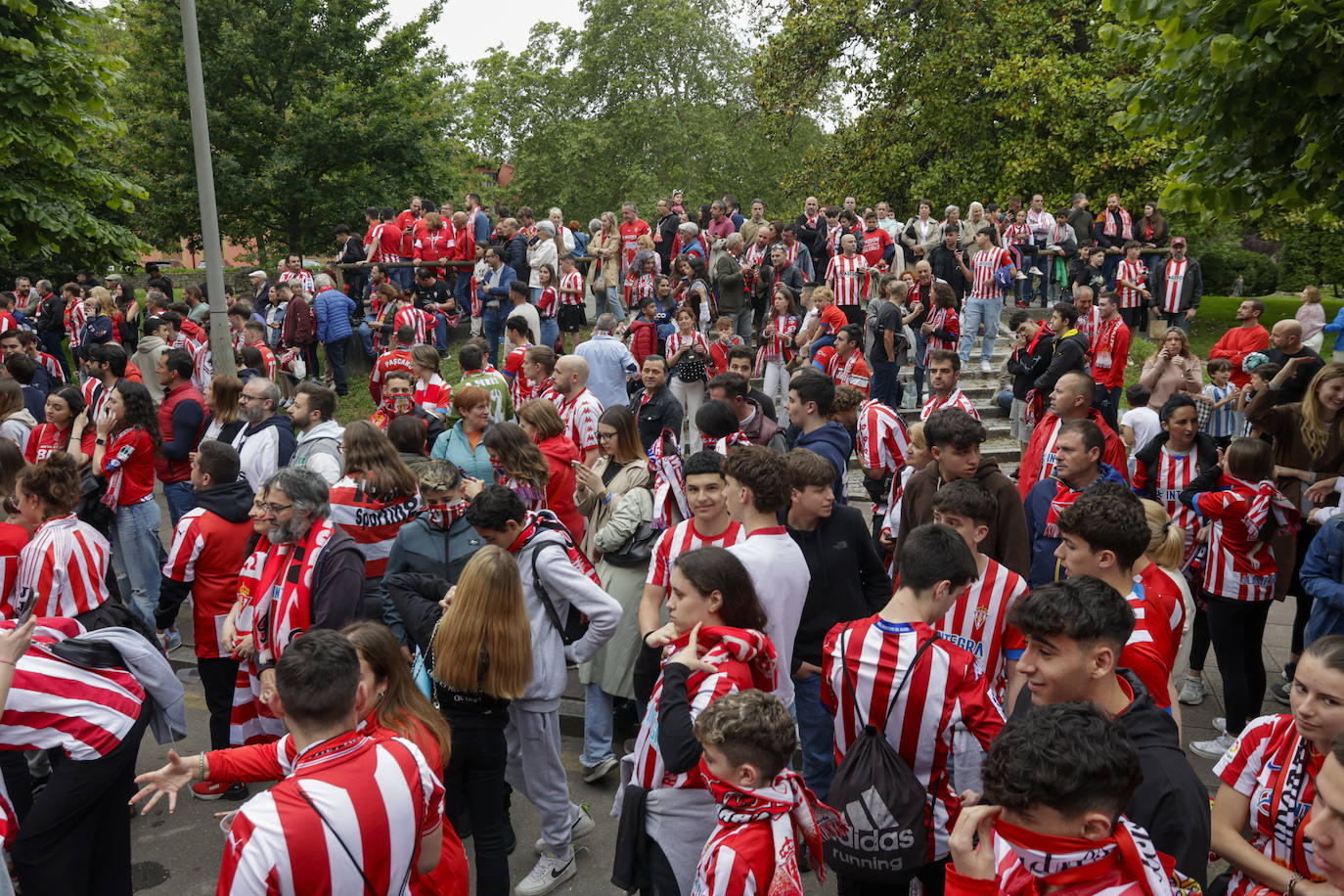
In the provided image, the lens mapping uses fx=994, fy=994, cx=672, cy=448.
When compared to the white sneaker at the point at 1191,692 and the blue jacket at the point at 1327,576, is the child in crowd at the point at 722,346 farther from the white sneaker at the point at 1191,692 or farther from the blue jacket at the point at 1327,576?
the blue jacket at the point at 1327,576

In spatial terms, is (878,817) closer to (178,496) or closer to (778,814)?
(778,814)

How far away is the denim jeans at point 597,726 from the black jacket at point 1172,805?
3.40 meters

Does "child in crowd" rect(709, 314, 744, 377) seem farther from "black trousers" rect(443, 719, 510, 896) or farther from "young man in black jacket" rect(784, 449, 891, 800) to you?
"black trousers" rect(443, 719, 510, 896)

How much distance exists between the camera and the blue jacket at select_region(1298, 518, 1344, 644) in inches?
194

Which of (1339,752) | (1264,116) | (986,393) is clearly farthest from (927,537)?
(986,393)

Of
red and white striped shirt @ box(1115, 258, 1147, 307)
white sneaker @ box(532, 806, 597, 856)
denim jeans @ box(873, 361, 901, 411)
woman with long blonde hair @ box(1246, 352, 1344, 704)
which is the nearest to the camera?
white sneaker @ box(532, 806, 597, 856)

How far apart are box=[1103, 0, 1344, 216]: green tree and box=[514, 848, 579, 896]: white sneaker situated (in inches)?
212

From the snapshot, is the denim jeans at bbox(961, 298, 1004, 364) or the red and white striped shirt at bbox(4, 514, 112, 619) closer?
the red and white striped shirt at bbox(4, 514, 112, 619)

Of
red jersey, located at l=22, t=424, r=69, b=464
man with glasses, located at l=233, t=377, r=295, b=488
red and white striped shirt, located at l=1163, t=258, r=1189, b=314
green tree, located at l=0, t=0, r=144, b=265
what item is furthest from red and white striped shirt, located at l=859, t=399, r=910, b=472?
red and white striped shirt, located at l=1163, t=258, r=1189, b=314

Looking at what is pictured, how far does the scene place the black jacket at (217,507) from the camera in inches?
217

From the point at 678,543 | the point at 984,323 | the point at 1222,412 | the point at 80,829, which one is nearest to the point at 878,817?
the point at 678,543

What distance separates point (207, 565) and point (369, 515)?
906 mm

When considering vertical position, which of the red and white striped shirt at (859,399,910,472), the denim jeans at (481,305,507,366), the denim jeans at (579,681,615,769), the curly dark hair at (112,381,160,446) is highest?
the denim jeans at (481,305,507,366)

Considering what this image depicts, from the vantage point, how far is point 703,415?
6445 millimetres
